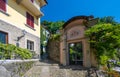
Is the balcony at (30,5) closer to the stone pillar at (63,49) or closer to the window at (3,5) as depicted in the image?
the window at (3,5)

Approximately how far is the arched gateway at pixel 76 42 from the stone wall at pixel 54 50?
2.63 m

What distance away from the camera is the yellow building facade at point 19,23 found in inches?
472

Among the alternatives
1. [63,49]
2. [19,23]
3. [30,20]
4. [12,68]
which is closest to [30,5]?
[30,20]

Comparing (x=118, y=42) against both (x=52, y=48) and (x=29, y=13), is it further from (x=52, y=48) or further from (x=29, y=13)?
(x=52, y=48)

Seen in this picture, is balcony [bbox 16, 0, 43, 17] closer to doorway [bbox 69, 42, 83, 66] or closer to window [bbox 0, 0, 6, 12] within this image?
window [bbox 0, 0, 6, 12]

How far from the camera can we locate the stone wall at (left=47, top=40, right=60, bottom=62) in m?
20.1

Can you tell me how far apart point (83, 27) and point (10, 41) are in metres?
6.58

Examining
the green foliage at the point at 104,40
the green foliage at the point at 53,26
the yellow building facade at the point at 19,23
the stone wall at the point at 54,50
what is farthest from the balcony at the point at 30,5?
the green foliage at the point at 53,26

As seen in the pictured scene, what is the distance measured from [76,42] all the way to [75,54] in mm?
2365

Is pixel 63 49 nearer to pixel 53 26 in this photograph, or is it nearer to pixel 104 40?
pixel 104 40

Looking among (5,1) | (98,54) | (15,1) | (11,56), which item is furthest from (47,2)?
(11,56)

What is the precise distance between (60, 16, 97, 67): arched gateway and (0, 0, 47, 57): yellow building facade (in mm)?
3352

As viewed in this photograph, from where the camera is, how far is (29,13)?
55.0ft

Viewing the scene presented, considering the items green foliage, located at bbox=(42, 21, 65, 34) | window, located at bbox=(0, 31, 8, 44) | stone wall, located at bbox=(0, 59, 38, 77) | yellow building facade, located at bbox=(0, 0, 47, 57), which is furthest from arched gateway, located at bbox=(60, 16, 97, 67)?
green foliage, located at bbox=(42, 21, 65, 34)
